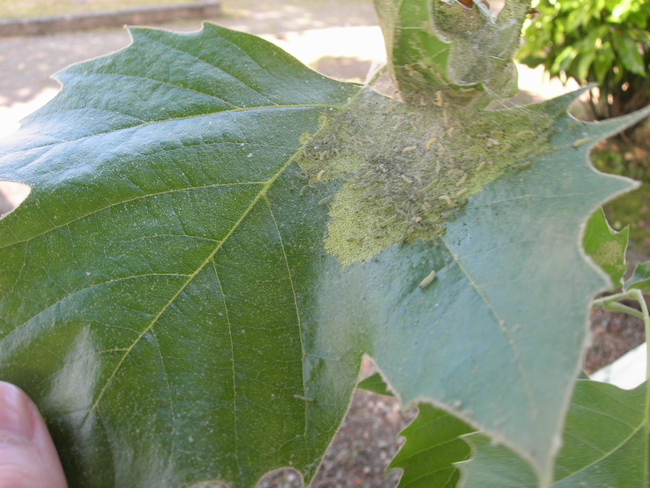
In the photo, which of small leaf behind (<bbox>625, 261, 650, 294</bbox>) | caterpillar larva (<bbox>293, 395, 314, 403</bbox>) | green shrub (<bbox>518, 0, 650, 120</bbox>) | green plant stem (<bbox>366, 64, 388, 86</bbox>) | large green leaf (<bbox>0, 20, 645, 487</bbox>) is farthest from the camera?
green shrub (<bbox>518, 0, 650, 120</bbox>)

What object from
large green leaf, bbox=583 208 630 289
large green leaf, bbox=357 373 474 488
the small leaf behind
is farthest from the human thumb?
the small leaf behind

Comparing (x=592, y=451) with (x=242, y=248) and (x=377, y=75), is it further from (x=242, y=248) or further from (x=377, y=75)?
(x=377, y=75)

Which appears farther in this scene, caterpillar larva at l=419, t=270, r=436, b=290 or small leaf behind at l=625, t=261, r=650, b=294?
small leaf behind at l=625, t=261, r=650, b=294

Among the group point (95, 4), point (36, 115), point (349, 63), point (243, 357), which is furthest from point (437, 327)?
point (95, 4)

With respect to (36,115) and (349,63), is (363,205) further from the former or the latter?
(349,63)

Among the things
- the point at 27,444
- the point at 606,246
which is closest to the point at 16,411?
the point at 27,444

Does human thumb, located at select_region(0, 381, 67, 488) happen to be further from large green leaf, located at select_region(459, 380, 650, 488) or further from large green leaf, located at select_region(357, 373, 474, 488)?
large green leaf, located at select_region(459, 380, 650, 488)
